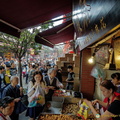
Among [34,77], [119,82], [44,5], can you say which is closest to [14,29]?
[44,5]

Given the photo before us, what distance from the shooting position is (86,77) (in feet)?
14.2

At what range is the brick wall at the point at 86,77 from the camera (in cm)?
430

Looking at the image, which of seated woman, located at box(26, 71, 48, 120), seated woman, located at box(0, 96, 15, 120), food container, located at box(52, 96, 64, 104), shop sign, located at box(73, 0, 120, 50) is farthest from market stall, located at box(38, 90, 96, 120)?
shop sign, located at box(73, 0, 120, 50)

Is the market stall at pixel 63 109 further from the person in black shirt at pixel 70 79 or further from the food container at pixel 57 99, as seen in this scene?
the person in black shirt at pixel 70 79

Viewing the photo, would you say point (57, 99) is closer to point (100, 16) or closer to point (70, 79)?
point (70, 79)

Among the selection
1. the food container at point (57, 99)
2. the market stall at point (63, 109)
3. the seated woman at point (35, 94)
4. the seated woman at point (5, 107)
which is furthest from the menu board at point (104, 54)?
the seated woman at point (5, 107)

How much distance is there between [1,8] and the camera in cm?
179

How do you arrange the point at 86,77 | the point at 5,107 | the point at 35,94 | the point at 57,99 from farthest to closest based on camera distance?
the point at 86,77, the point at 57,99, the point at 35,94, the point at 5,107

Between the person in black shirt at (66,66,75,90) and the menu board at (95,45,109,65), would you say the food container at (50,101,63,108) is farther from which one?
the person in black shirt at (66,66,75,90)

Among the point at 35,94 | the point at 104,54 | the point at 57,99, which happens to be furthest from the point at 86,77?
the point at 35,94

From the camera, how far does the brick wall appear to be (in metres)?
4.30

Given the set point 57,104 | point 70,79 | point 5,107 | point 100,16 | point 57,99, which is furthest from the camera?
point 70,79

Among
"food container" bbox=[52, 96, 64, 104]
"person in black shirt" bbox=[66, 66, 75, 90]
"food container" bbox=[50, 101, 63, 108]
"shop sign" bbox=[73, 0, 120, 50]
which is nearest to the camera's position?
"shop sign" bbox=[73, 0, 120, 50]

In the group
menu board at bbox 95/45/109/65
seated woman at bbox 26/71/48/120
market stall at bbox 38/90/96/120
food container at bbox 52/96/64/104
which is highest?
menu board at bbox 95/45/109/65
